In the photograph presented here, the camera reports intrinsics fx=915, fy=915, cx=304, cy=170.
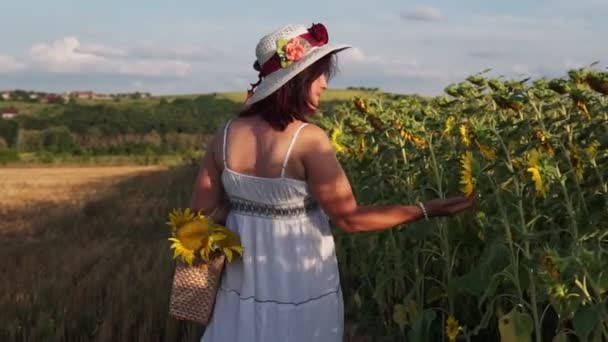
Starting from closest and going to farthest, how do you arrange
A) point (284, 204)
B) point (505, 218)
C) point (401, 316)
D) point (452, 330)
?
point (284, 204) → point (505, 218) → point (452, 330) → point (401, 316)

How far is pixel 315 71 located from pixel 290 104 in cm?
12

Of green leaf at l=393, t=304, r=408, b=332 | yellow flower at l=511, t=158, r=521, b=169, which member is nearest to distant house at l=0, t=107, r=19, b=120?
green leaf at l=393, t=304, r=408, b=332

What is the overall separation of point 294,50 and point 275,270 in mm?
602

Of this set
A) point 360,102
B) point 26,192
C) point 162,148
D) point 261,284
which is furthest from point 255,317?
point 162,148

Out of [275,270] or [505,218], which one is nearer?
[275,270]

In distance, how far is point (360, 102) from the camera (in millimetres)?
4004

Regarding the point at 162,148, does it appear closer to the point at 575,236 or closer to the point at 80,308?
the point at 80,308

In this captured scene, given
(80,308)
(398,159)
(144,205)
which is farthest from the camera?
(144,205)

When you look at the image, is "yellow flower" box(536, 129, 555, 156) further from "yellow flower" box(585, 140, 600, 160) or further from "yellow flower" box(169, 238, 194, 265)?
"yellow flower" box(169, 238, 194, 265)

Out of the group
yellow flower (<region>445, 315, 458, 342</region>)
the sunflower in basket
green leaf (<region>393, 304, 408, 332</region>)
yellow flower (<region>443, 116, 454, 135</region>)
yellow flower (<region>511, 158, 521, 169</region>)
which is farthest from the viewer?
green leaf (<region>393, 304, 408, 332</region>)

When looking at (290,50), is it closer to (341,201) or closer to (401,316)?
(341,201)

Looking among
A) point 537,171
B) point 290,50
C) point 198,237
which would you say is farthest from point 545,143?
point 198,237

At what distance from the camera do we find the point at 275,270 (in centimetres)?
252

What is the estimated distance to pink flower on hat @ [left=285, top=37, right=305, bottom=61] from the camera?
7.96ft
